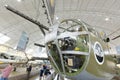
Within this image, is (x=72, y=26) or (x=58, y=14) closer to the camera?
(x=72, y=26)

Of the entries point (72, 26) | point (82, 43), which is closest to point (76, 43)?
point (82, 43)

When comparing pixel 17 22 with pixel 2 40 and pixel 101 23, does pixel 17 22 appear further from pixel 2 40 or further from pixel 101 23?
pixel 101 23

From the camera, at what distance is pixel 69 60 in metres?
2.72

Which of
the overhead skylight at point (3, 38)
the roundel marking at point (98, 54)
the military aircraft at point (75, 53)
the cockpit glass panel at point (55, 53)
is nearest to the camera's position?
the military aircraft at point (75, 53)

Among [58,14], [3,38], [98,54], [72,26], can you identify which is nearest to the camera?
[98,54]

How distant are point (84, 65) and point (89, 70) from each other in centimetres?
15

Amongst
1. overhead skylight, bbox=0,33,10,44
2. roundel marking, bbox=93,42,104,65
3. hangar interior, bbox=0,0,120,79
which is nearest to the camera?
roundel marking, bbox=93,42,104,65

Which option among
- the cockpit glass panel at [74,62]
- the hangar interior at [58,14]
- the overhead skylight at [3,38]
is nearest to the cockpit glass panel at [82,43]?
the cockpit glass panel at [74,62]

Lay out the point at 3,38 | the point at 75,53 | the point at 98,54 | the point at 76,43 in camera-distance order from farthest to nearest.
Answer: the point at 3,38
the point at 98,54
the point at 76,43
the point at 75,53

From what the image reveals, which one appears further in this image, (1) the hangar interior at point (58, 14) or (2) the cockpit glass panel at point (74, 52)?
(1) the hangar interior at point (58, 14)

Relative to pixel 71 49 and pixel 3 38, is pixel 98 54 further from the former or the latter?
pixel 3 38

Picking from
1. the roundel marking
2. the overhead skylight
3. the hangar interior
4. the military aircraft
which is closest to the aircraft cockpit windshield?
the military aircraft

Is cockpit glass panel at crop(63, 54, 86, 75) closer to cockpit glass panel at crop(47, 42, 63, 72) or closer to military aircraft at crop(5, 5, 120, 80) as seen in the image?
military aircraft at crop(5, 5, 120, 80)

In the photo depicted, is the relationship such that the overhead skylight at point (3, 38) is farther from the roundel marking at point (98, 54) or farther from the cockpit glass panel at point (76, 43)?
the roundel marking at point (98, 54)
